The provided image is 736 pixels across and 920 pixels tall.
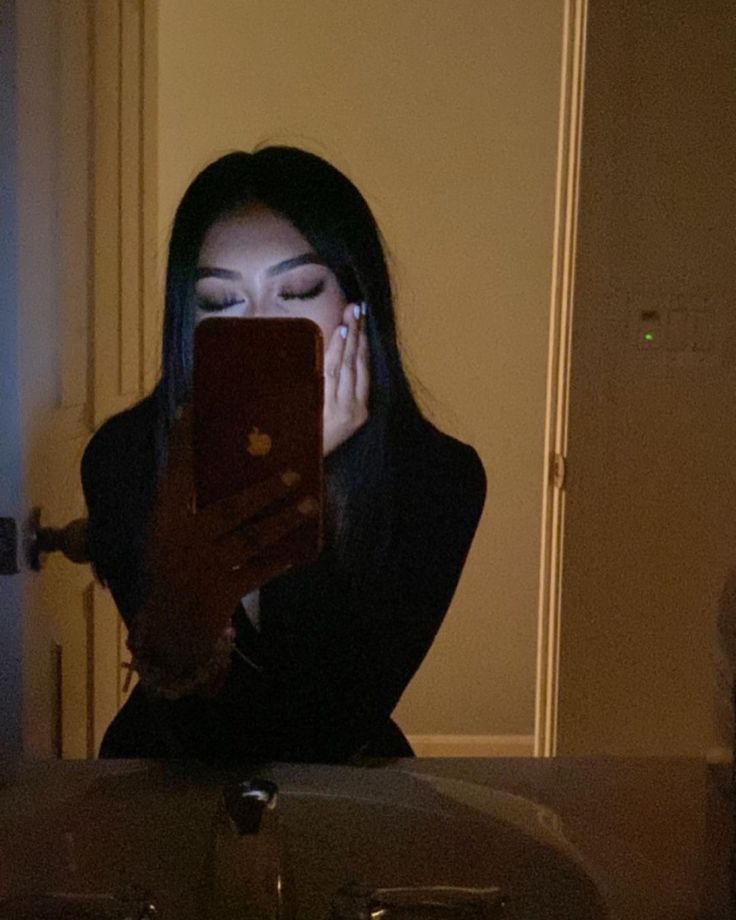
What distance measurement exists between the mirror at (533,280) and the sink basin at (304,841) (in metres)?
0.09

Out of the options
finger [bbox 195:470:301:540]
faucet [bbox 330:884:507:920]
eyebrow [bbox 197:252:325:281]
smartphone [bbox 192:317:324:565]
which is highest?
eyebrow [bbox 197:252:325:281]

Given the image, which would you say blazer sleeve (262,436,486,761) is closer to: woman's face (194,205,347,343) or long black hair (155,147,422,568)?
long black hair (155,147,422,568)

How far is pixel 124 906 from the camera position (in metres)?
0.74

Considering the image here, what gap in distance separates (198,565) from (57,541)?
0.14 metres

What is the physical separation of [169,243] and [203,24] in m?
0.18

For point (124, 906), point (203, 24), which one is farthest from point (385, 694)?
point (203, 24)

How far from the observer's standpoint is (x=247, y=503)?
2.83ft

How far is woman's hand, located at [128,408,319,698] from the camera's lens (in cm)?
87

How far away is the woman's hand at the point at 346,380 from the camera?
889 millimetres

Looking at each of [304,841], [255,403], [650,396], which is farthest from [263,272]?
[304,841]

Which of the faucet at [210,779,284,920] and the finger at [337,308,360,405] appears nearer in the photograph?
the faucet at [210,779,284,920]

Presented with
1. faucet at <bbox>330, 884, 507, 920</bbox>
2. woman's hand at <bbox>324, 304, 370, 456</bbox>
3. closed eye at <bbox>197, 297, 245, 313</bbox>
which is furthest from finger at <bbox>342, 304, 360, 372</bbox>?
faucet at <bbox>330, 884, 507, 920</bbox>

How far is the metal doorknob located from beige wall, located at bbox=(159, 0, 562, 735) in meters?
0.27

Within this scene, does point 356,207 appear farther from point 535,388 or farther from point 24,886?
point 24,886
